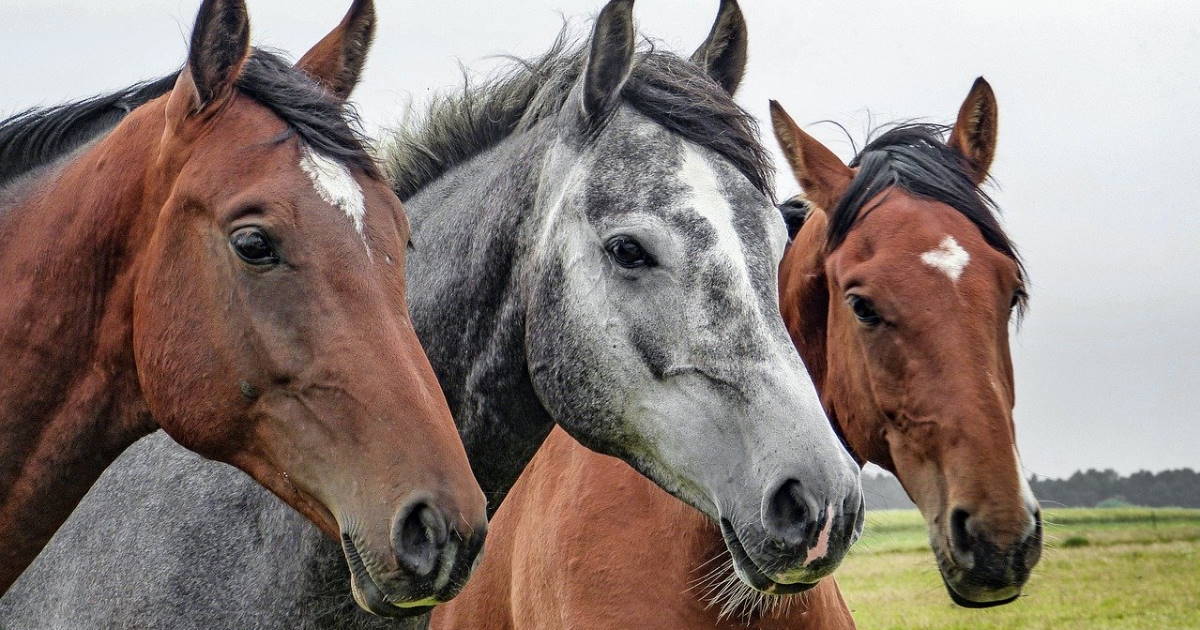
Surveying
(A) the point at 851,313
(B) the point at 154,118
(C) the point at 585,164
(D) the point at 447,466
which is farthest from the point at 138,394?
(A) the point at 851,313

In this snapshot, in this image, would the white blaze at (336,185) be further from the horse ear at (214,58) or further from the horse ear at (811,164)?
the horse ear at (811,164)

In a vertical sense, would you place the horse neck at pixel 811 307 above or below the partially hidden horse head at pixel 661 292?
below

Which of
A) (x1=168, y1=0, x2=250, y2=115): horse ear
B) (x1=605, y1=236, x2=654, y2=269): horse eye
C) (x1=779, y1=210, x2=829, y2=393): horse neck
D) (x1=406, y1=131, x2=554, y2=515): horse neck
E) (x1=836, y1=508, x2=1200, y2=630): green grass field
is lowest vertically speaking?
(x1=836, y1=508, x2=1200, y2=630): green grass field

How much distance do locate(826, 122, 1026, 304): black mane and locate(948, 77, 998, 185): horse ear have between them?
0.46ft

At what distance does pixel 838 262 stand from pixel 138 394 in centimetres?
309

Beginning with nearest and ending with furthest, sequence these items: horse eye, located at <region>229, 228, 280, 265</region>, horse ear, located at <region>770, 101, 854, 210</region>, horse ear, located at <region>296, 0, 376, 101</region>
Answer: horse eye, located at <region>229, 228, 280, 265</region>, horse ear, located at <region>296, 0, 376, 101</region>, horse ear, located at <region>770, 101, 854, 210</region>

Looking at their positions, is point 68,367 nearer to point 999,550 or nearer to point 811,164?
point 999,550

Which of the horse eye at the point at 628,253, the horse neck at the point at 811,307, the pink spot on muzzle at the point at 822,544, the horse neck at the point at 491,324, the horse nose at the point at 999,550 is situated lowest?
the horse nose at the point at 999,550

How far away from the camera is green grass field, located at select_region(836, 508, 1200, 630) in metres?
12.6

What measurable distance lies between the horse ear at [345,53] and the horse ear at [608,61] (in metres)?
0.79

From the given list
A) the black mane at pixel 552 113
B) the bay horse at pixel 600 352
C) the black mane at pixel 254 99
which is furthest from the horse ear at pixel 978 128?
the black mane at pixel 254 99

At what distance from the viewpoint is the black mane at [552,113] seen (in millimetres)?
4066

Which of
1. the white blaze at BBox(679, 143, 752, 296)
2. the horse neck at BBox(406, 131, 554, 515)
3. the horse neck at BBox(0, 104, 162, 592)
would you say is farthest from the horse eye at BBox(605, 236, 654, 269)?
the horse neck at BBox(0, 104, 162, 592)

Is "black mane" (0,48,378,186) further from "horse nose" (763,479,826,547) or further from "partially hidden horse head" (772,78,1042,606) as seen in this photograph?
"partially hidden horse head" (772,78,1042,606)
